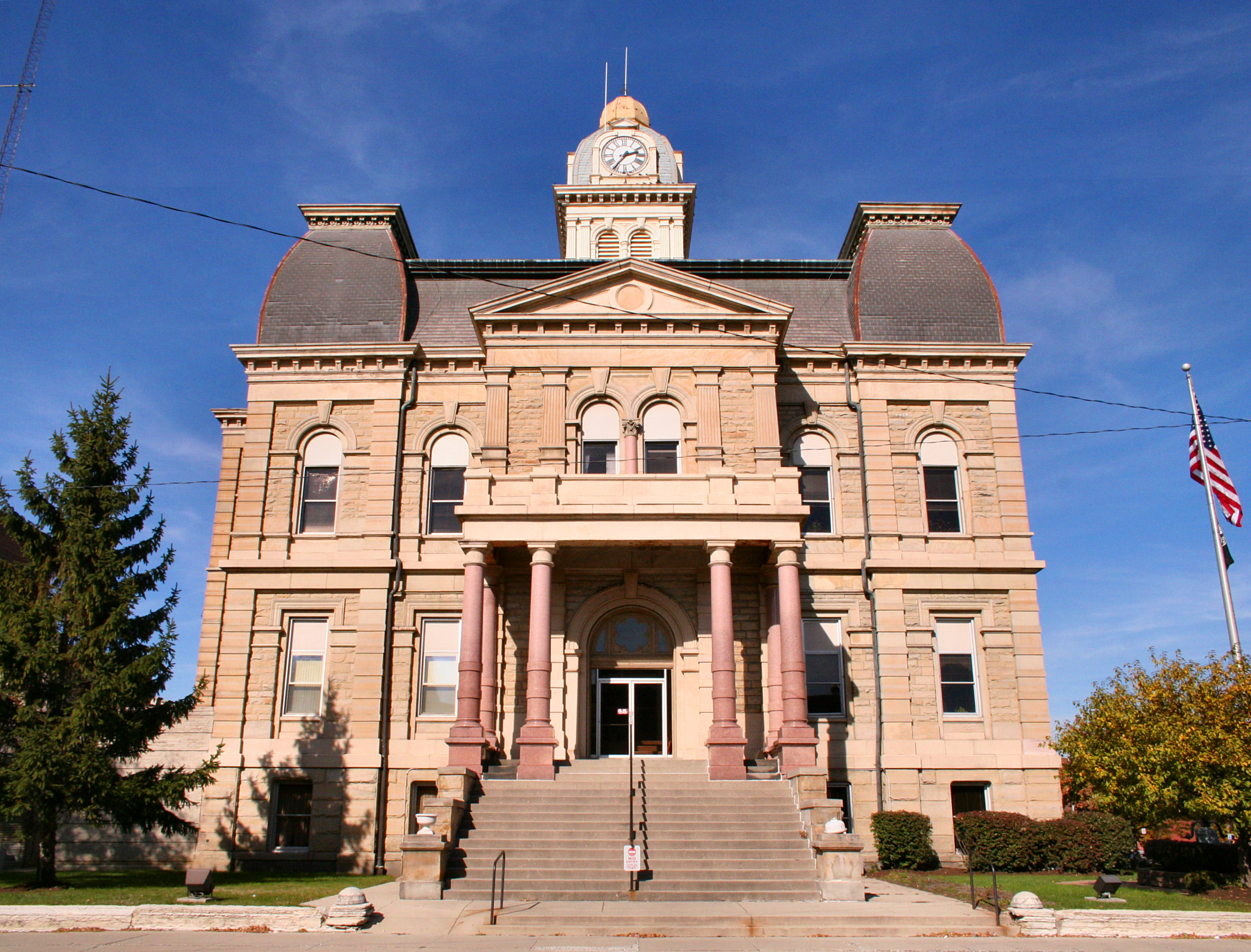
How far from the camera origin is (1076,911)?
13.4m

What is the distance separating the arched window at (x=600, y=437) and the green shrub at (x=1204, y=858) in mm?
14446

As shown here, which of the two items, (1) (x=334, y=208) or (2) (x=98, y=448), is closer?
(2) (x=98, y=448)

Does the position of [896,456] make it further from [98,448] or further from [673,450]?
[98,448]

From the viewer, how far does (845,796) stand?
22.3m

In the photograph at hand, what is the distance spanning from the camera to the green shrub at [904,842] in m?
20.4

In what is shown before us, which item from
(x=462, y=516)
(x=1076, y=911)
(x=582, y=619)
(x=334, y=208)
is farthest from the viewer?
(x=334, y=208)

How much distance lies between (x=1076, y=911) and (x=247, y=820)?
17274 mm

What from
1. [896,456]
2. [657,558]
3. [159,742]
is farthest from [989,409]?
[159,742]

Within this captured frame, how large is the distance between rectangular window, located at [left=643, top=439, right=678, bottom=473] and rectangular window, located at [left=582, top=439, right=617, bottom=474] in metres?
0.77

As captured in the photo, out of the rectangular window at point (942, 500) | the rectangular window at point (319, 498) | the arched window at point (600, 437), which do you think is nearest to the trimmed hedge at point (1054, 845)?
the rectangular window at point (942, 500)

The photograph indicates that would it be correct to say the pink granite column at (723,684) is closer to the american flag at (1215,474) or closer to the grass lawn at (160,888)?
the grass lawn at (160,888)

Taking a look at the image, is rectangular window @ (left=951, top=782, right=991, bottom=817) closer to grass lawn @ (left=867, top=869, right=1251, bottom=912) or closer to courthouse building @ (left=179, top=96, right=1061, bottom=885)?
courthouse building @ (left=179, top=96, right=1061, bottom=885)

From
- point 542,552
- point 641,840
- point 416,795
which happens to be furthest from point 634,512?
point 416,795

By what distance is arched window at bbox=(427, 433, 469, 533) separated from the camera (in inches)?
969
